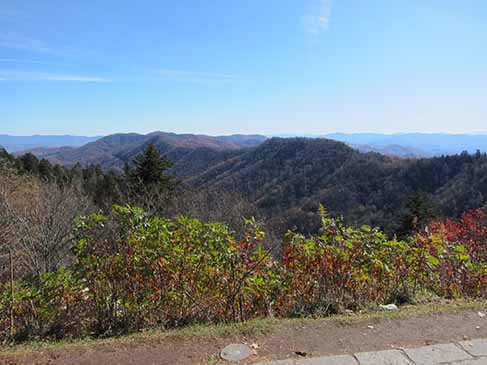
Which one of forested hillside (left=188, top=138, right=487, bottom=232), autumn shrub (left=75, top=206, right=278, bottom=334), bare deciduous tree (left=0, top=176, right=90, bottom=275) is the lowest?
forested hillside (left=188, top=138, right=487, bottom=232)

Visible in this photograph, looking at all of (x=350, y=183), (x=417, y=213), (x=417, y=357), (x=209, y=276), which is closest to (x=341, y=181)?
(x=350, y=183)

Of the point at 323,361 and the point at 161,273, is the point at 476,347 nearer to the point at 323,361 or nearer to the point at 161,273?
the point at 323,361

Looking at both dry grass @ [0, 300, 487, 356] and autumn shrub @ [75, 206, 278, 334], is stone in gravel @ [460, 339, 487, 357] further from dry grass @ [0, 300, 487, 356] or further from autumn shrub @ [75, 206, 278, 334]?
autumn shrub @ [75, 206, 278, 334]

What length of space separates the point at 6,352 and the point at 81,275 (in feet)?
2.50

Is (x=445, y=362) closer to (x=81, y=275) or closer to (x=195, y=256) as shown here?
(x=195, y=256)

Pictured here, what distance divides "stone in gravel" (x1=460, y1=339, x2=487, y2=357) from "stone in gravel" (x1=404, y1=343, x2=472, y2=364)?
6cm

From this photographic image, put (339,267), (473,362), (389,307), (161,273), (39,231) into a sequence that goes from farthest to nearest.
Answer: (39,231), (339,267), (389,307), (161,273), (473,362)

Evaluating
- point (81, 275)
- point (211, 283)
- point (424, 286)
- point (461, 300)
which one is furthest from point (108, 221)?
point (461, 300)

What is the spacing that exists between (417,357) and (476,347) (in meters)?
0.52

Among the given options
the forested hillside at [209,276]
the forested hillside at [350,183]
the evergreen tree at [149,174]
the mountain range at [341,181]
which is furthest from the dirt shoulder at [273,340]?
the forested hillside at [350,183]

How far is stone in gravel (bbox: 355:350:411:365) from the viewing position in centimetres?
228

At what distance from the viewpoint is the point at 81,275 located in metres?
3.05

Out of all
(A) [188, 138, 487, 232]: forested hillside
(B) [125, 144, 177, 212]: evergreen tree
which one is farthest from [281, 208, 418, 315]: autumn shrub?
(A) [188, 138, 487, 232]: forested hillside

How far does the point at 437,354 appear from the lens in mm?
2379
